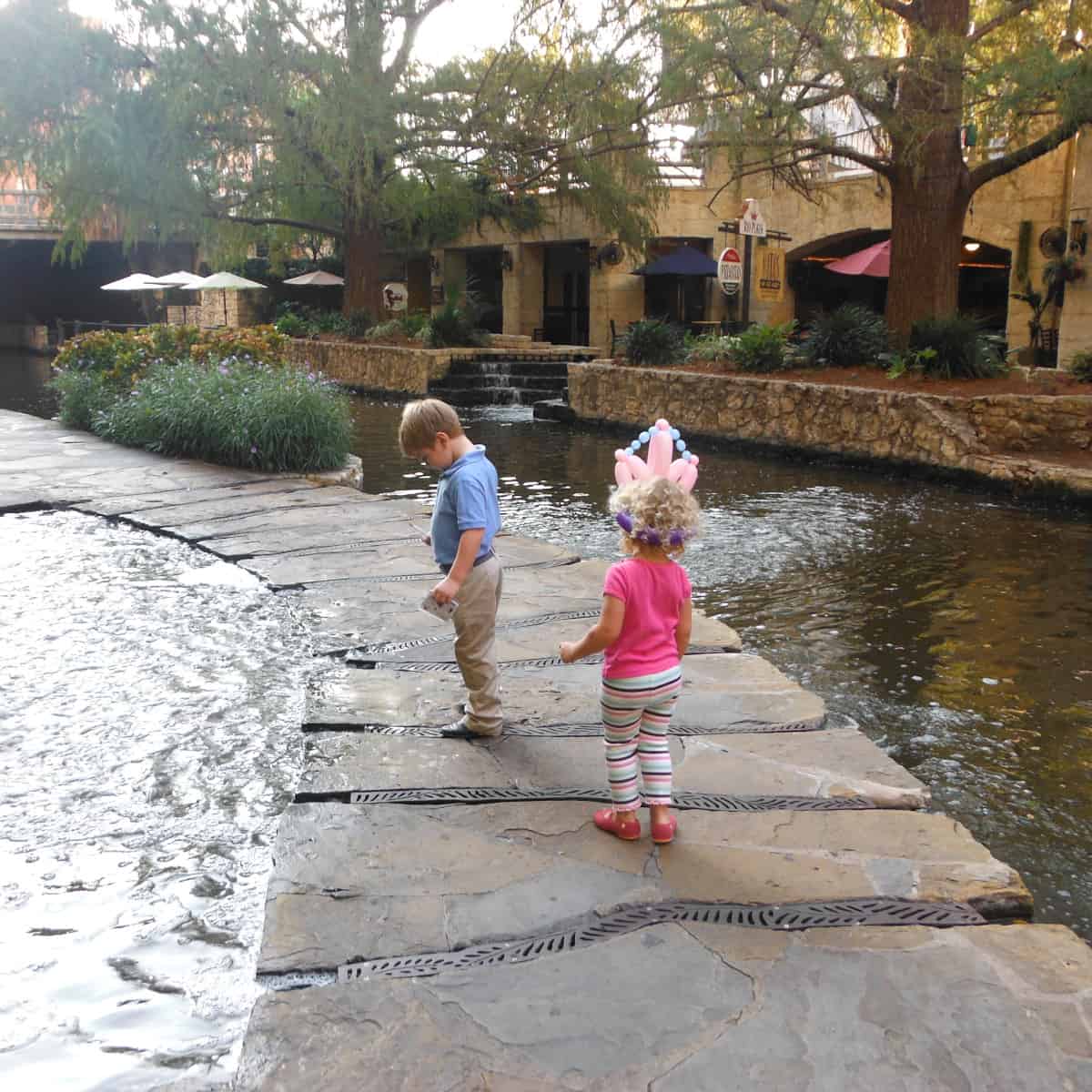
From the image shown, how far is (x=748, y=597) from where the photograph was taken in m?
6.60

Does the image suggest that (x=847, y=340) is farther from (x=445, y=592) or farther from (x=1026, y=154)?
(x=445, y=592)

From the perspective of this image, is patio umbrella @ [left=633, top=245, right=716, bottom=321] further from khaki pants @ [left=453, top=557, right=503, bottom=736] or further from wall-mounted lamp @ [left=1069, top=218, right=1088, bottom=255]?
khaki pants @ [left=453, top=557, right=503, bottom=736]

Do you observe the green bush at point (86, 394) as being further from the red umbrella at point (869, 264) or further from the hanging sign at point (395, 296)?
the hanging sign at point (395, 296)

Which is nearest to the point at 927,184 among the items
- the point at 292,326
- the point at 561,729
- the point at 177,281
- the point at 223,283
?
the point at 561,729

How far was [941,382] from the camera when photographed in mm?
12281

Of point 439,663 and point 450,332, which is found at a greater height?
point 450,332

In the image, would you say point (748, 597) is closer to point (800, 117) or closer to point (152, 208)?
point (800, 117)

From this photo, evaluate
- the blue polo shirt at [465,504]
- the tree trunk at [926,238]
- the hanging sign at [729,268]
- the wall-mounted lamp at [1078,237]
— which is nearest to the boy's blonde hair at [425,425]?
the blue polo shirt at [465,504]

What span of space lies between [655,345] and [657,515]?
13761 millimetres

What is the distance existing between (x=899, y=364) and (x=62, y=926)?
11765 mm

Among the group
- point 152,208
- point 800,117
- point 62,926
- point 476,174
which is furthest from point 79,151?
point 62,926

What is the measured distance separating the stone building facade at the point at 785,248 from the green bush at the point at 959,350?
2.78 m

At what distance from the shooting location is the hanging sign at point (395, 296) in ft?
101

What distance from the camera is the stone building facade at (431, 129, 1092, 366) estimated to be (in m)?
17.1
